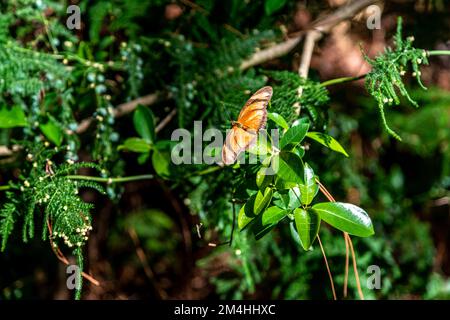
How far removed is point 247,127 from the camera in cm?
83

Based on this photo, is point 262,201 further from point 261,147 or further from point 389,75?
point 389,75

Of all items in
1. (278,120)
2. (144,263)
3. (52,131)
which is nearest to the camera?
(278,120)

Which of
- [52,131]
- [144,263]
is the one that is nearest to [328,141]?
[52,131]

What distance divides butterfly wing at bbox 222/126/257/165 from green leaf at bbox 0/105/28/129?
70 cm

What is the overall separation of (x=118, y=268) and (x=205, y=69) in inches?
41.1

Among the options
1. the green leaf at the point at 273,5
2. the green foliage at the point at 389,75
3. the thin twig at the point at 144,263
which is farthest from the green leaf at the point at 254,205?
the thin twig at the point at 144,263

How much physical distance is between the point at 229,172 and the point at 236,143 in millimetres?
371

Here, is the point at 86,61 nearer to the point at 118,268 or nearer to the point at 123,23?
the point at 123,23

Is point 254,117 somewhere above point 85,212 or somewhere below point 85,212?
above

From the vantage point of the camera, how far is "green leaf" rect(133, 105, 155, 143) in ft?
4.20

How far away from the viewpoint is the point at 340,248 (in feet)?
5.32

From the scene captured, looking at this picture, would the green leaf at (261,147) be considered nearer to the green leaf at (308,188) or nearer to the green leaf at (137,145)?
the green leaf at (308,188)

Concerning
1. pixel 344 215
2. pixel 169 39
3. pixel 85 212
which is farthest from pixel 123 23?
pixel 344 215

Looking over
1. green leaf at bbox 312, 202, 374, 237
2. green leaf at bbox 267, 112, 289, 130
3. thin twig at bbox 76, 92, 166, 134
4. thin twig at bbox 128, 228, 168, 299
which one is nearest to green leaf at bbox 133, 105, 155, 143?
thin twig at bbox 76, 92, 166, 134
